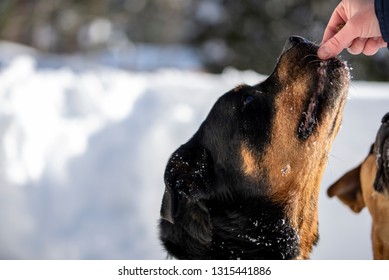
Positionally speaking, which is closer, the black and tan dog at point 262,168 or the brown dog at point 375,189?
the black and tan dog at point 262,168

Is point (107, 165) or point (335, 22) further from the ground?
point (107, 165)

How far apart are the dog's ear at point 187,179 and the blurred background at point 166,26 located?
34.0 ft

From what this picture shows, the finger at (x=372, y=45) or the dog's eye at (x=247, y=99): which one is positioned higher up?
the finger at (x=372, y=45)

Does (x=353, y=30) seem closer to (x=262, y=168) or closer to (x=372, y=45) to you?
(x=372, y=45)

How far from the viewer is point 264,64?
1433 cm

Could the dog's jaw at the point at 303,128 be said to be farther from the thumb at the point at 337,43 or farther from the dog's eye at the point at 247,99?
the dog's eye at the point at 247,99

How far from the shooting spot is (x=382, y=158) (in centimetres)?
418

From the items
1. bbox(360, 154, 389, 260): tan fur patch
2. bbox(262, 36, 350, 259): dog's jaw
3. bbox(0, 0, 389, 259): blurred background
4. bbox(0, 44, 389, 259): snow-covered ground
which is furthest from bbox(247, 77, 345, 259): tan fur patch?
bbox(0, 44, 389, 259): snow-covered ground

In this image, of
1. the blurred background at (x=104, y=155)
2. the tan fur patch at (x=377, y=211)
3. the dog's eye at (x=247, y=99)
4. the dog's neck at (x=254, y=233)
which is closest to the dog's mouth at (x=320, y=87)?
the dog's eye at (x=247, y=99)

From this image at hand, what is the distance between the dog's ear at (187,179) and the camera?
11.5ft

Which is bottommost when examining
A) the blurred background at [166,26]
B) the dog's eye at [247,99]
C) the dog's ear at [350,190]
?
the dog's ear at [350,190]

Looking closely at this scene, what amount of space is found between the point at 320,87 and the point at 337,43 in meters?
0.26

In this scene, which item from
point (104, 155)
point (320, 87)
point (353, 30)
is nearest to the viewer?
point (353, 30)

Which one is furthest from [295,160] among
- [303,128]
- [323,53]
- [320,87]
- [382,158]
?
[382,158]
